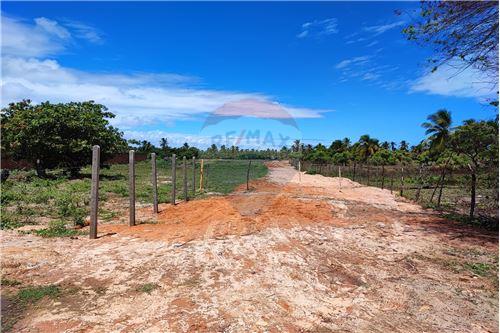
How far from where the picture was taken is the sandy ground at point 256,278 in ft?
11.3

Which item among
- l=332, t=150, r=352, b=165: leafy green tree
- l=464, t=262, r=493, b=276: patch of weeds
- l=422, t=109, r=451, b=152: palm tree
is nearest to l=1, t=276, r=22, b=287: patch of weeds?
l=464, t=262, r=493, b=276: patch of weeds

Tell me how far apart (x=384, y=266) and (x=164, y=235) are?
12.8ft

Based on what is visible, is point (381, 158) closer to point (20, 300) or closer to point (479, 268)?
point (479, 268)

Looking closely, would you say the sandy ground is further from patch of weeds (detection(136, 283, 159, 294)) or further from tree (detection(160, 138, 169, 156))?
tree (detection(160, 138, 169, 156))

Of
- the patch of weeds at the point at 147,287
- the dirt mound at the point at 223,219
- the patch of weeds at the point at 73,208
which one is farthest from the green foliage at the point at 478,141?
the patch of weeds at the point at 73,208

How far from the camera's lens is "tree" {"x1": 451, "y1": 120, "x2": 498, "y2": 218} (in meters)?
8.26

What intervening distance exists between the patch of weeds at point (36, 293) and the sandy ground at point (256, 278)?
11 centimetres

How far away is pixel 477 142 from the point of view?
28.6 feet

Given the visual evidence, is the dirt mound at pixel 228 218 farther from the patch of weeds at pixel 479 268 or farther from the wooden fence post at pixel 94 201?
the patch of weeds at pixel 479 268

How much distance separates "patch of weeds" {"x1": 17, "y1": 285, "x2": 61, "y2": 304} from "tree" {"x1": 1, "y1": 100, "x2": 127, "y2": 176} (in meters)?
15.4

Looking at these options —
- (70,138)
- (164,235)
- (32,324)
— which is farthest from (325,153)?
(32,324)

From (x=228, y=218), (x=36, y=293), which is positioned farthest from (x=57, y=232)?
(x=228, y=218)

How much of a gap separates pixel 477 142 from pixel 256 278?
23.8ft

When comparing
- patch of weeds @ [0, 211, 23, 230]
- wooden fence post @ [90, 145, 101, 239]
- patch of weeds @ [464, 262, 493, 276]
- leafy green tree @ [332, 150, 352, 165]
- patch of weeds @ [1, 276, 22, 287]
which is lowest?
patch of weeds @ [464, 262, 493, 276]
